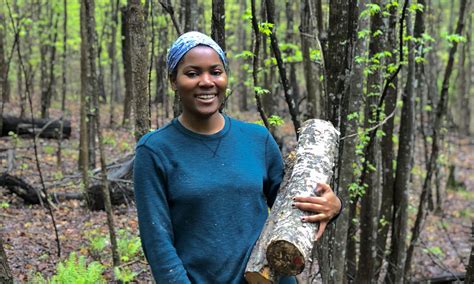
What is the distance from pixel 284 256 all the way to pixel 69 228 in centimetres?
672

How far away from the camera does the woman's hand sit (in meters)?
2.28

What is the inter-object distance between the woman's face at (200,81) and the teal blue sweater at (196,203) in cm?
13

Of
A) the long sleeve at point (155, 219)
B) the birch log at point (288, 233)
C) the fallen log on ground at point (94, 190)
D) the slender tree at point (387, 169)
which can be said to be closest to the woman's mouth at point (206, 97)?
the long sleeve at point (155, 219)

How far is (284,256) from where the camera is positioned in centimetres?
213

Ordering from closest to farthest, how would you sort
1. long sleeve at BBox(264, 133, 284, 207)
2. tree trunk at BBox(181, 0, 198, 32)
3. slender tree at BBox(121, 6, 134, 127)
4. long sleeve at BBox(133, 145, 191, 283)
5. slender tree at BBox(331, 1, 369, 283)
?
long sleeve at BBox(133, 145, 191, 283) → long sleeve at BBox(264, 133, 284, 207) → slender tree at BBox(331, 1, 369, 283) → tree trunk at BBox(181, 0, 198, 32) → slender tree at BBox(121, 6, 134, 127)

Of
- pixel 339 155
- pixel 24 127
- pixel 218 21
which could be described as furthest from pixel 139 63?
pixel 24 127

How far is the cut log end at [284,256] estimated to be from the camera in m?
2.11

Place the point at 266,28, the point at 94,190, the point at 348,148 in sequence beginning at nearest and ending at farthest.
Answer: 1. the point at 266,28
2. the point at 348,148
3. the point at 94,190

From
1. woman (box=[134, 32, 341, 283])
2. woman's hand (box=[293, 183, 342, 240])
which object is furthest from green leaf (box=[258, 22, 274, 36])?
woman's hand (box=[293, 183, 342, 240])

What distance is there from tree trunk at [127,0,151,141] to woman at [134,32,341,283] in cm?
212

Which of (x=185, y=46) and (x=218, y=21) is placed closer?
(x=185, y=46)

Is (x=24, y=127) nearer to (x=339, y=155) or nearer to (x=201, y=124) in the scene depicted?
(x=339, y=155)

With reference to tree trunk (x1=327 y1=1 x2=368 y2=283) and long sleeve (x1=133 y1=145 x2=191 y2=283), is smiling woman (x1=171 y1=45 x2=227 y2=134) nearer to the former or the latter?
long sleeve (x1=133 y1=145 x2=191 y2=283)

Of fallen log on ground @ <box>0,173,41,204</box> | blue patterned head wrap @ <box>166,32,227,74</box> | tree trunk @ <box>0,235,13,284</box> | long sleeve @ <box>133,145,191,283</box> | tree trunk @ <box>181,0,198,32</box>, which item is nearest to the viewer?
long sleeve @ <box>133,145,191,283</box>
